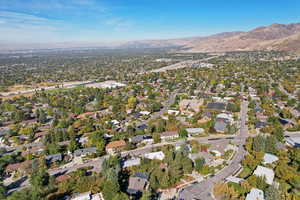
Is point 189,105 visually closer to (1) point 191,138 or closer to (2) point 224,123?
(2) point 224,123

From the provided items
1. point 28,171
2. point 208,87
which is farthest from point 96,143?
point 208,87

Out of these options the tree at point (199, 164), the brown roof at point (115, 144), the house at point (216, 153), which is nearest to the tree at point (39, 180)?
the brown roof at point (115, 144)

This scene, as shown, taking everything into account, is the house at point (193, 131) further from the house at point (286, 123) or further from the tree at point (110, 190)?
the tree at point (110, 190)

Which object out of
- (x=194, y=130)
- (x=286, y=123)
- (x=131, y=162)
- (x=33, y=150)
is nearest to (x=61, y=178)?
(x=131, y=162)

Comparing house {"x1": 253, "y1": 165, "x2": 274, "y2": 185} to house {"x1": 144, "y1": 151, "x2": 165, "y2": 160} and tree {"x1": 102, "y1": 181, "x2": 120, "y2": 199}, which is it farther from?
tree {"x1": 102, "y1": 181, "x2": 120, "y2": 199}

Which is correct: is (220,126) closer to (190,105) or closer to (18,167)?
(190,105)
